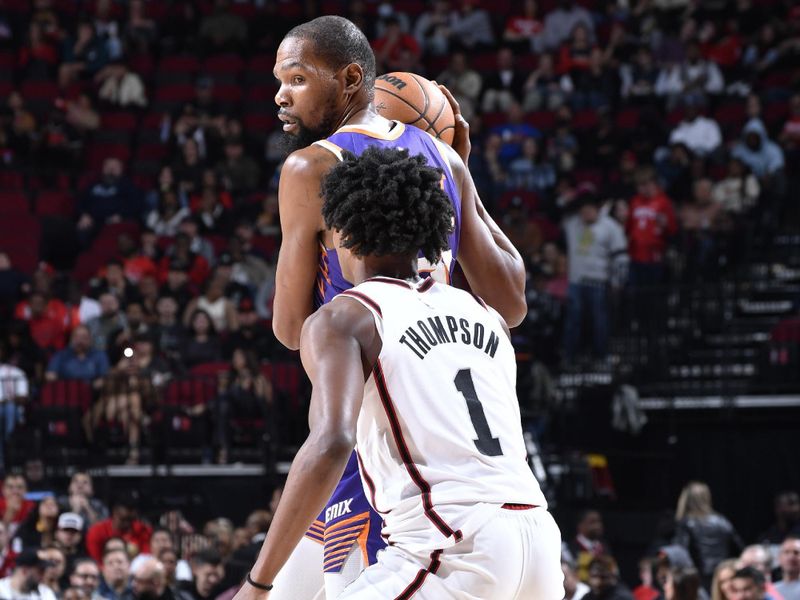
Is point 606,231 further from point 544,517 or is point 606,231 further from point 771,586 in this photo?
point 544,517

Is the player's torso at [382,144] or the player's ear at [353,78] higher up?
the player's ear at [353,78]

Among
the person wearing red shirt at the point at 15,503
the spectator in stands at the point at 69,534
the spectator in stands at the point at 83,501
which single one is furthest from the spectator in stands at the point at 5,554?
the spectator in stands at the point at 83,501

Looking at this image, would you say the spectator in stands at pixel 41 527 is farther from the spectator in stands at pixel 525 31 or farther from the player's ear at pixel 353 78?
the spectator in stands at pixel 525 31

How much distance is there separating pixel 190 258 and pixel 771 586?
784 cm

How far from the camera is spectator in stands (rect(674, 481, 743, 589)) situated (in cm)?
1085

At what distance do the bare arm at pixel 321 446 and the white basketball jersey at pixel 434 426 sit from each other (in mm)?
108

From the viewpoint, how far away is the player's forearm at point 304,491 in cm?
323

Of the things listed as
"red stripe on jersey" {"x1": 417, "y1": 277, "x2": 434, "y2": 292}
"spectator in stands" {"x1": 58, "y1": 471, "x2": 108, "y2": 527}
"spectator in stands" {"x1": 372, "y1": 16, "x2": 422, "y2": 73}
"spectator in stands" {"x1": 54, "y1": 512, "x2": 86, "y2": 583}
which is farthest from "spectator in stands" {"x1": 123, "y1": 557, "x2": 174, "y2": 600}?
"spectator in stands" {"x1": 372, "y1": 16, "x2": 422, "y2": 73}

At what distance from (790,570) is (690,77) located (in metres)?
9.31

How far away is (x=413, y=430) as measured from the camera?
334cm

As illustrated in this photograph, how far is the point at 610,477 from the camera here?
13094 millimetres

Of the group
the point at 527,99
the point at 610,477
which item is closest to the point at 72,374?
the point at 610,477

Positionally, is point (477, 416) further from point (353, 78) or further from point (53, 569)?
point (53, 569)

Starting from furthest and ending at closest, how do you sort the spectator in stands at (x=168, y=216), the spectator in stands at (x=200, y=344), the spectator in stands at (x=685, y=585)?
1. the spectator in stands at (x=168, y=216)
2. the spectator in stands at (x=200, y=344)
3. the spectator in stands at (x=685, y=585)
